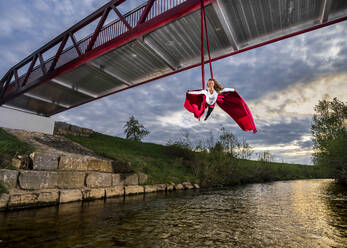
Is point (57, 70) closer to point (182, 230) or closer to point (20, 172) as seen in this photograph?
point (20, 172)

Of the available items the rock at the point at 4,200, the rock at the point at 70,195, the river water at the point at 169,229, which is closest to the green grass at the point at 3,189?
the rock at the point at 4,200

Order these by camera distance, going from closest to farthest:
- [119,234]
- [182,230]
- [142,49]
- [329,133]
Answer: [119,234]
[182,230]
[142,49]
[329,133]

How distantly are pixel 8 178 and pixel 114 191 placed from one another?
4268 mm

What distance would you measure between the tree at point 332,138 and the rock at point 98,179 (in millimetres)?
19809

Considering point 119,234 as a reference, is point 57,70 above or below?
above

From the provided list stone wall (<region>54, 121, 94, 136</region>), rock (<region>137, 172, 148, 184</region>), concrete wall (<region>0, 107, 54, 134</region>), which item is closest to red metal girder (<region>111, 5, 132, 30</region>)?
concrete wall (<region>0, 107, 54, 134</region>)

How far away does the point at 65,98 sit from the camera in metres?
14.4

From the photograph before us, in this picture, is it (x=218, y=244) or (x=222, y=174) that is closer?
(x=218, y=244)

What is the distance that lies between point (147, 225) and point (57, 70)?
432 inches

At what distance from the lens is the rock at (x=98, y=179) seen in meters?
8.42

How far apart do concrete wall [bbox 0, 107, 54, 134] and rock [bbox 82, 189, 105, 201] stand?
6.64 meters

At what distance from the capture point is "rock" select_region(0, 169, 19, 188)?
5.97 meters

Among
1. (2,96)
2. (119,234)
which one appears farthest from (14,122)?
(119,234)

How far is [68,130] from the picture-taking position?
15570mm
